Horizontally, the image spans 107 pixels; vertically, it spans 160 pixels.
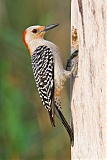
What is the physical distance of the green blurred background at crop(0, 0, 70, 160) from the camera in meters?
5.33

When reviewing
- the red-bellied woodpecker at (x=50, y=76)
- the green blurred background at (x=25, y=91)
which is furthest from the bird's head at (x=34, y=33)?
the green blurred background at (x=25, y=91)

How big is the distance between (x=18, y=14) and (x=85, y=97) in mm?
2085

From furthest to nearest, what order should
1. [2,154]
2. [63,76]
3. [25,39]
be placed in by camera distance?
[2,154] < [25,39] < [63,76]

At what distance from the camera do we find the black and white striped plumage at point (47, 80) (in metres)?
4.12

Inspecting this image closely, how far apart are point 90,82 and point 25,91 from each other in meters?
2.21

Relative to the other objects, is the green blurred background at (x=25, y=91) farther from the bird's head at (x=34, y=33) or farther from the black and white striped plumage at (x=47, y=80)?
the black and white striped plumage at (x=47, y=80)

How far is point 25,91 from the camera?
5.59 meters

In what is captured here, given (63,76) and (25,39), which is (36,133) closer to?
(25,39)

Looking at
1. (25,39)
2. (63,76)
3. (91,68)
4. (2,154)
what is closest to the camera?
(91,68)

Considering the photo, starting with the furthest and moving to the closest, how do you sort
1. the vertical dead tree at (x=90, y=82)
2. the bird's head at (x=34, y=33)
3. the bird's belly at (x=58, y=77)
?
the bird's head at (x=34, y=33) → the bird's belly at (x=58, y=77) → the vertical dead tree at (x=90, y=82)

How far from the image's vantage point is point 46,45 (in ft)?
14.5

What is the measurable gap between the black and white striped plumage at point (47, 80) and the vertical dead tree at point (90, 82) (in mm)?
248

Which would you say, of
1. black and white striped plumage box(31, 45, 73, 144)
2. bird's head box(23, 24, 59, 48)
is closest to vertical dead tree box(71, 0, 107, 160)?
black and white striped plumage box(31, 45, 73, 144)

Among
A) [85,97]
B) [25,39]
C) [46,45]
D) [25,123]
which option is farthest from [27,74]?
[85,97]
